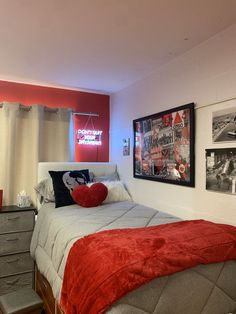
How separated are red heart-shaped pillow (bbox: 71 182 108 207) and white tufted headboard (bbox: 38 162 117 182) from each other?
56cm

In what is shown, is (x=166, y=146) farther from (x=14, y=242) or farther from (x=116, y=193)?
(x=14, y=242)

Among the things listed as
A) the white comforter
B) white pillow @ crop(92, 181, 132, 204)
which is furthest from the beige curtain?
white pillow @ crop(92, 181, 132, 204)

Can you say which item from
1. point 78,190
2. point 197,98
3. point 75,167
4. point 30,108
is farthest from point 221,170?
point 30,108

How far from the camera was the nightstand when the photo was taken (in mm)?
2594

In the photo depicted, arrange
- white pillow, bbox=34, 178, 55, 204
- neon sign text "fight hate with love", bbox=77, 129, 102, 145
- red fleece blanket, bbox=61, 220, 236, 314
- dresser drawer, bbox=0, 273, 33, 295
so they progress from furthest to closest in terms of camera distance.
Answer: neon sign text "fight hate with love", bbox=77, 129, 102, 145
white pillow, bbox=34, 178, 55, 204
dresser drawer, bbox=0, 273, 33, 295
red fleece blanket, bbox=61, 220, 236, 314

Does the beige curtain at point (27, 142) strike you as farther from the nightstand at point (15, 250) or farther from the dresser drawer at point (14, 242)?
the dresser drawer at point (14, 242)

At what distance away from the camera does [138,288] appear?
116 cm

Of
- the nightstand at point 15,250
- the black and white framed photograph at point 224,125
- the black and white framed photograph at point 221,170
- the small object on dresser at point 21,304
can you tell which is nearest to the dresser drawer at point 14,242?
the nightstand at point 15,250

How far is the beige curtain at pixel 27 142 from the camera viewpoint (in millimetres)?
3045

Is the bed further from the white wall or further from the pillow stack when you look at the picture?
the white wall

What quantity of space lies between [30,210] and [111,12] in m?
2.15

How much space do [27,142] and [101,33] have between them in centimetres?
178

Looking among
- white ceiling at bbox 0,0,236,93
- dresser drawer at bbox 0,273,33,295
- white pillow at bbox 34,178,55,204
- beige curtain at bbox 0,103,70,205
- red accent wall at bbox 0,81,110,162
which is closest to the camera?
white ceiling at bbox 0,0,236,93

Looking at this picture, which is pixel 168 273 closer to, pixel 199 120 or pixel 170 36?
Result: pixel 199 120
